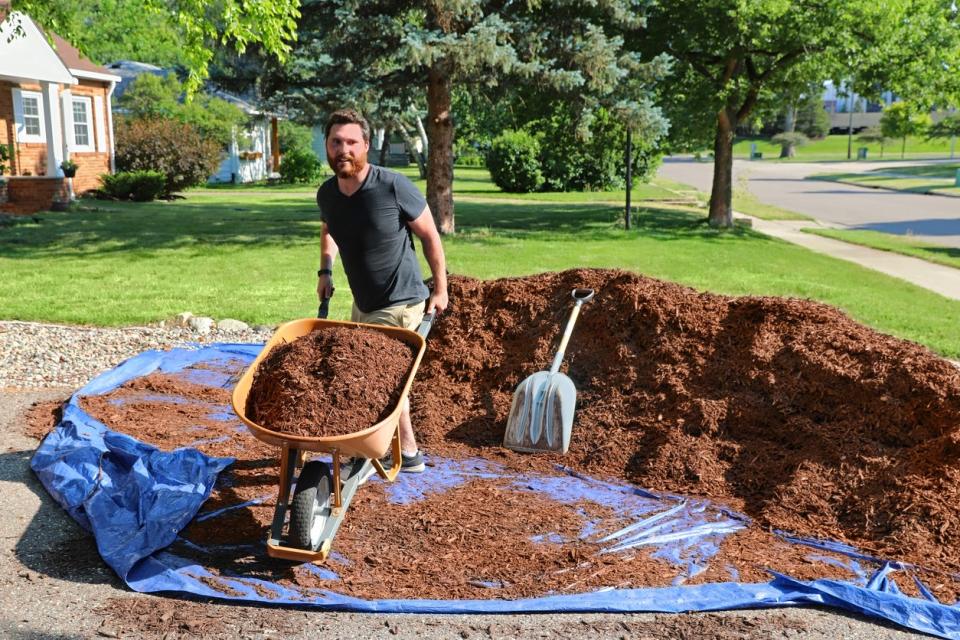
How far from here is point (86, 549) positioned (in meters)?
4.28

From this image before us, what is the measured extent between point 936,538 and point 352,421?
2819 millimetres

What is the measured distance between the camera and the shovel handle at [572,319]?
18.6ft

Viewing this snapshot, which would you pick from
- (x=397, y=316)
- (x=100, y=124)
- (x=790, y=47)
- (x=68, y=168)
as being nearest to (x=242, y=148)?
(x=100, y=124)

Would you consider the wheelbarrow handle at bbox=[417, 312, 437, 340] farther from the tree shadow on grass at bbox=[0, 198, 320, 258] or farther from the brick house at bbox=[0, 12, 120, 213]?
the brick house at bbox=[0, 12, 120, 213]

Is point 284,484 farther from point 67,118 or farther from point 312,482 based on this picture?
point 67,118

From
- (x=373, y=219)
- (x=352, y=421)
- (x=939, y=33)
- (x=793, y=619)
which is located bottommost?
(x=793, y=619)

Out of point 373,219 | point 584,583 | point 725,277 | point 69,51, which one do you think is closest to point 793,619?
point 584,583

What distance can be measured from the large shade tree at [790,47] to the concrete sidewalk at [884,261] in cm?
294

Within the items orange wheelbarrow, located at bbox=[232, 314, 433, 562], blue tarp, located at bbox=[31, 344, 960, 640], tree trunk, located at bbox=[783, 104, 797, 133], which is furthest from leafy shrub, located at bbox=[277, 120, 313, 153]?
tree trunk, located at bbox=[783, 104, 797, 133]

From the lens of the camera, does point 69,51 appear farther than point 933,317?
Yes

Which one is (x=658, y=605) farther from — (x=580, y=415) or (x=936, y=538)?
(x=580, y=415)

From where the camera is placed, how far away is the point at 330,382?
4.04m

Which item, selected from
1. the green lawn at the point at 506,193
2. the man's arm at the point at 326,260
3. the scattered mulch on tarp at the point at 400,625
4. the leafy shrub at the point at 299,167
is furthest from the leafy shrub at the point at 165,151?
the scattered mulch on tarp at the point at 400,625

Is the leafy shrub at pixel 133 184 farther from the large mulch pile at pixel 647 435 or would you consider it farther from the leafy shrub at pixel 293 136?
the large mulch pile at pixel 647 435
